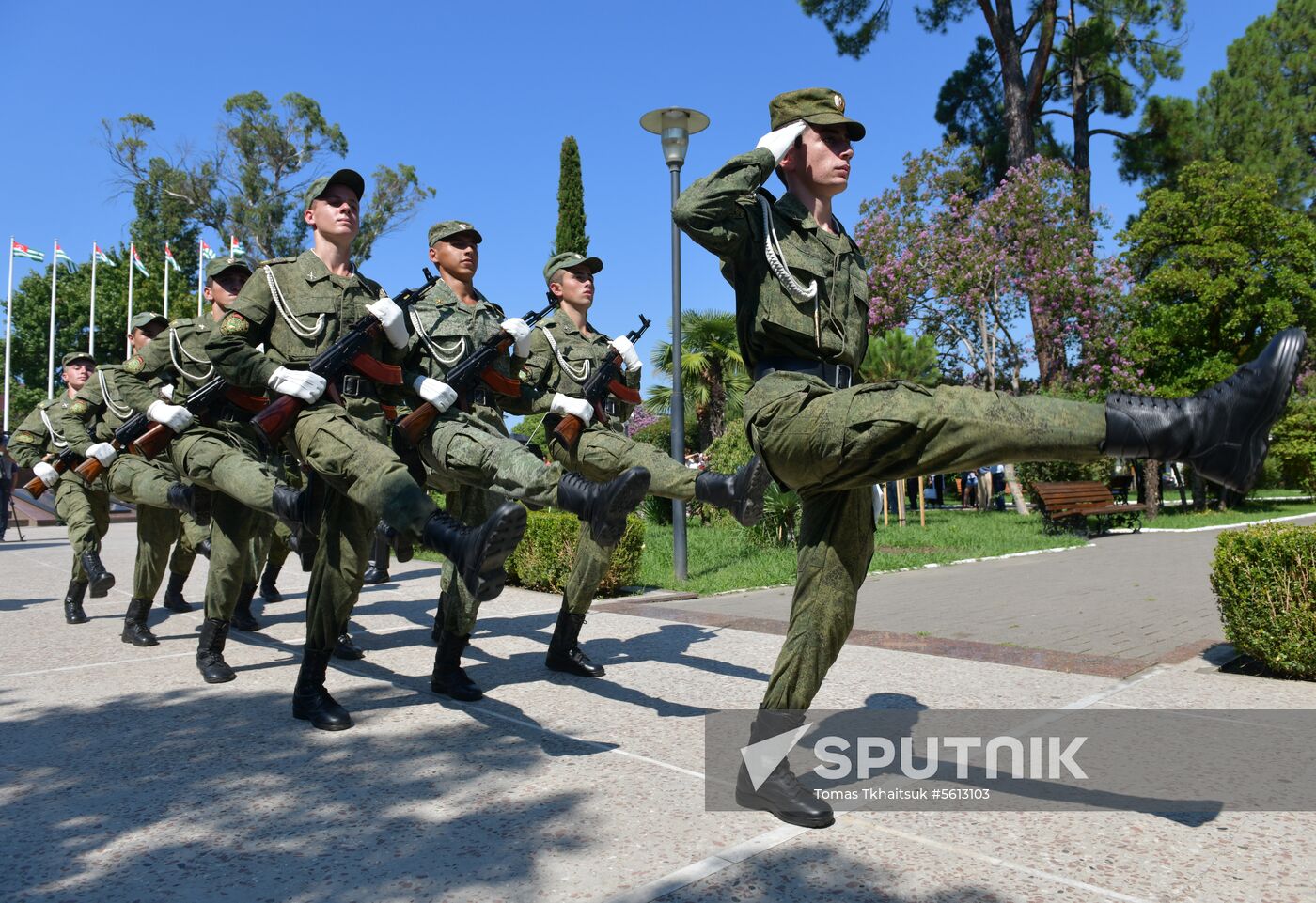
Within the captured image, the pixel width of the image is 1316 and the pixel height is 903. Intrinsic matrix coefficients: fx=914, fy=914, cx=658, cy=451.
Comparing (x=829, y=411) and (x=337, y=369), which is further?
(x=337, y=369)

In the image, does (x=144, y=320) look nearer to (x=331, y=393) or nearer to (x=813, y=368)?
(x=331, y=393)

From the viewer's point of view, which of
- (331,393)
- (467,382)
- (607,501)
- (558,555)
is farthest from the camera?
(558,555)

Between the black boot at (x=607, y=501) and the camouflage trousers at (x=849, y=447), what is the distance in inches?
34.8

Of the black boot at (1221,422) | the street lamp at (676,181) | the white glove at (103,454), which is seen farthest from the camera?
the street lamp at (676,181)

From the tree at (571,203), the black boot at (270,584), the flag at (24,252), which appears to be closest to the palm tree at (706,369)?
the tree at (571,203)

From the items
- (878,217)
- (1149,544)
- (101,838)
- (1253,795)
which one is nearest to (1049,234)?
(878,217)

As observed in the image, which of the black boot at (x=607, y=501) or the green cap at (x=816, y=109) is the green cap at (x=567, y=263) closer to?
the black boot at (x=607, y=501)

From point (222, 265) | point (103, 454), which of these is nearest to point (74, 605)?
point (103, 454)

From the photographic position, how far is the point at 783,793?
2.69 metres

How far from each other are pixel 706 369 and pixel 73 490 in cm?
1614

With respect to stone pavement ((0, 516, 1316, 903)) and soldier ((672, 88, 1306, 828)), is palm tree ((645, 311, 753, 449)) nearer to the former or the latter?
stone pavement ((0, 516, 1316, 903))

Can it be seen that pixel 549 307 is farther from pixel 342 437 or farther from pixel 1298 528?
pixel 1298 528

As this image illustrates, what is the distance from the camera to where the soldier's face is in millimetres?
4809

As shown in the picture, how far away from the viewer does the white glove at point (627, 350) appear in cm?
507
